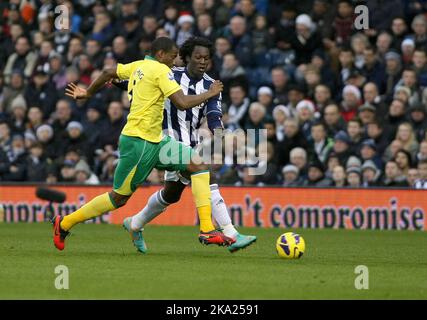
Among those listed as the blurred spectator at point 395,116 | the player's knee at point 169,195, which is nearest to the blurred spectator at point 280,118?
the blurred spectator at point 395,116

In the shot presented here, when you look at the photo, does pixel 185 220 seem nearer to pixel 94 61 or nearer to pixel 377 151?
pixel 377 151

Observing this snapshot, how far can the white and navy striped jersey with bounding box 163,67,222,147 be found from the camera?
42.2 feet

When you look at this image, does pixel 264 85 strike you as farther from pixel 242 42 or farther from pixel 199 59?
pixel 199 59

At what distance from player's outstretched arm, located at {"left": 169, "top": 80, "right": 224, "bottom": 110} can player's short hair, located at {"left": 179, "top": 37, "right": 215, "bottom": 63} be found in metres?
0.95

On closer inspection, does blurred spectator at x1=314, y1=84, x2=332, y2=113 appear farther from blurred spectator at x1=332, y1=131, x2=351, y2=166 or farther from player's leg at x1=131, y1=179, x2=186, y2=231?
player's leg at x1=131, y1=179, x2=186, y2=231

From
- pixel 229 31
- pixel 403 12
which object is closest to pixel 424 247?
pixel 403 12

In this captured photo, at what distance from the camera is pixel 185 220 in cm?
1966

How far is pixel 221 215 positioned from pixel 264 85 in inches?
345

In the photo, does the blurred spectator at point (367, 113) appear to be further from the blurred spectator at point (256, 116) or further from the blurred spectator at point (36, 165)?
the blurred spectator at point (36, 165)

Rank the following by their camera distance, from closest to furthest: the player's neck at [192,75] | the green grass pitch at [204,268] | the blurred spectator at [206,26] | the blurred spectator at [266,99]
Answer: the green grass pitch at [204,268] < the player's neck at [192,75] < the blurred spectator at [266,99] < the blurred spectator at [206,26]

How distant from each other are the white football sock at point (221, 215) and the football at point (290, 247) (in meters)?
0.50

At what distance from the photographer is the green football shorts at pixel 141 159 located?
40.1ft

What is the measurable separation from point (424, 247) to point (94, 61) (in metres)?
10.6
